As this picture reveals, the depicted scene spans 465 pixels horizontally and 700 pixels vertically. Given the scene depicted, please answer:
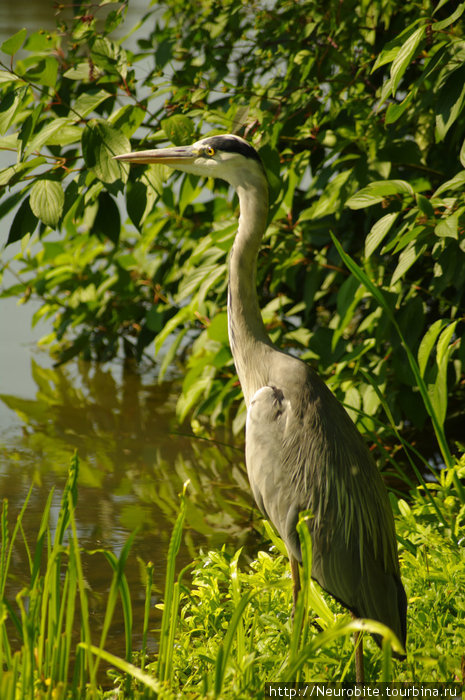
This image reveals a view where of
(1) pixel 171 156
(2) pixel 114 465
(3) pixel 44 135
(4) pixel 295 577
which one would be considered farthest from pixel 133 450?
(3) pixel 44 135

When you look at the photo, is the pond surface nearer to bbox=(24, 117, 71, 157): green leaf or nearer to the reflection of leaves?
the reflection of leaves

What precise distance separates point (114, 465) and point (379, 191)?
229 centimetres

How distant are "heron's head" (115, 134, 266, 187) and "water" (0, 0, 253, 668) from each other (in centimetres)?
126

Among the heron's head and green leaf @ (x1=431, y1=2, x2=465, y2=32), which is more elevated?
green leaf @ (x1=431, y1=2, x2=465, y2=32)

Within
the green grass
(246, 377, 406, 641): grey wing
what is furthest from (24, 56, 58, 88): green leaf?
the green grass

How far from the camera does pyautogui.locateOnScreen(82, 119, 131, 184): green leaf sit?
2.60 metres

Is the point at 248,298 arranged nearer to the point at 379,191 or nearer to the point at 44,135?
the point at 379,191

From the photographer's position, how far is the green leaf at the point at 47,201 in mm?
2598

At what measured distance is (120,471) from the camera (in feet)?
13.8

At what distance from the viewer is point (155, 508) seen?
3.79 metres

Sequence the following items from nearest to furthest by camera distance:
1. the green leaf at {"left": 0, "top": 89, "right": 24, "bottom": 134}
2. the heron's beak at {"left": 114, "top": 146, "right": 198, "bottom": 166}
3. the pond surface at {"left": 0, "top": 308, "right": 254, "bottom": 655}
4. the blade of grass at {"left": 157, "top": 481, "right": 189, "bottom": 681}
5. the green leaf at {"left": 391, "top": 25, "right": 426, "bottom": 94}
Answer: the blade of grass at {"left": 157, "top": 481, "right": 189, "bottom": 681} → the green leaf at {"left": 391, "top": 25, "right": 426, "bottom": 94} → the green leaf at {"left": 0, "top": 89, "right": 24, "bottom": 134} → the heron's beak at {"left": 114, "top": 146, "right": 198, "bottom": 166} → the pond surface at {"left": 0, "top": 308, "right": 254, "bottom": 655}

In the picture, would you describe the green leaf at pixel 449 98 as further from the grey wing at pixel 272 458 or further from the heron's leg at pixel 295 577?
the heron's leg at pixel 295 577

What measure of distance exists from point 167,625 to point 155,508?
1.96m

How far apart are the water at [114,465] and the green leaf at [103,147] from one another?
4.15 feet
